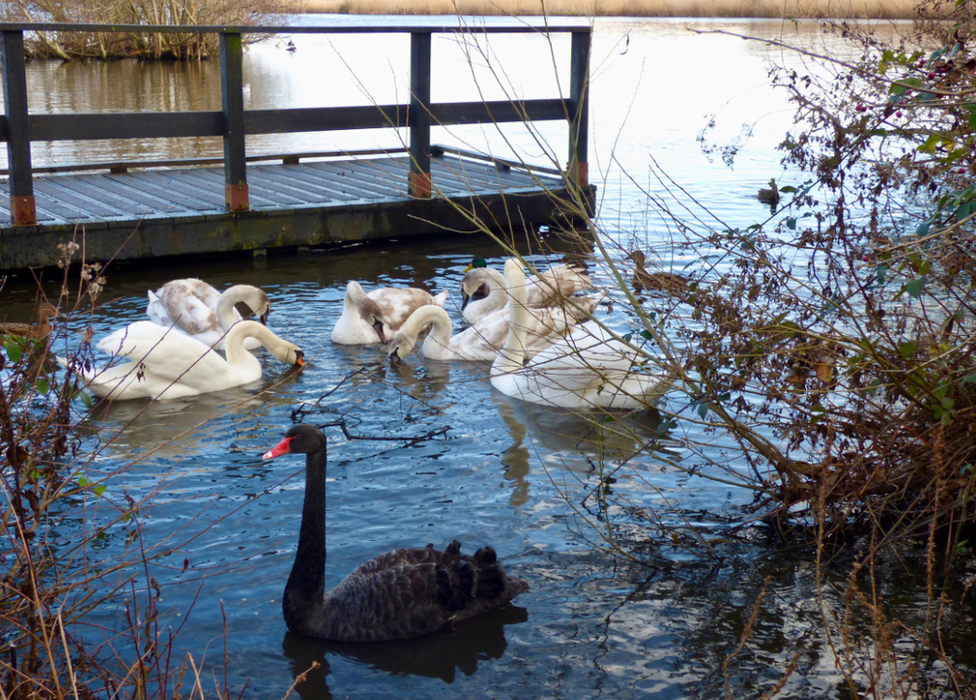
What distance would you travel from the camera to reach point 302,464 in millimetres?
6395

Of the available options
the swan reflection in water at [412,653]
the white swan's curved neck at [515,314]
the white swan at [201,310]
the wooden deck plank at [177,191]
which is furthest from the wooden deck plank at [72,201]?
the swan reflection in water at [412,653]

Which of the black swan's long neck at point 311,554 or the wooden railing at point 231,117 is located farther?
the wooden railing at point 231,117

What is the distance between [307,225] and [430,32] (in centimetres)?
250

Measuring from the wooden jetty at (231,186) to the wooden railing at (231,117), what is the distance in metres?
0.01

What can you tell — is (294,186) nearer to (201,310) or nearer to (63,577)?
(201,310)

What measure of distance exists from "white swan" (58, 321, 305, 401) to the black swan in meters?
2.73

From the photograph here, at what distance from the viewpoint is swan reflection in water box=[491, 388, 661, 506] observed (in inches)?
251

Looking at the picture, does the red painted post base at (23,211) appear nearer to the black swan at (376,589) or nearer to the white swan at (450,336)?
the white swan at (450,336)

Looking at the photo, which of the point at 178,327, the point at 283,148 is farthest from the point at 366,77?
the point at 178,327

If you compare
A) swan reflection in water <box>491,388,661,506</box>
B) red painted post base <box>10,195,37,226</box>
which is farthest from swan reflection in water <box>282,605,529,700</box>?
red painted post base <box>10,195,37,226</box>

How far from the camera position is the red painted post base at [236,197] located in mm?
10391

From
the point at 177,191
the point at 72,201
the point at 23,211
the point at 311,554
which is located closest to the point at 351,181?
the point at 177,191

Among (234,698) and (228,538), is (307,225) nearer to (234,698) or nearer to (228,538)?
(228,538)

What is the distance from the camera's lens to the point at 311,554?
446 centimetres
